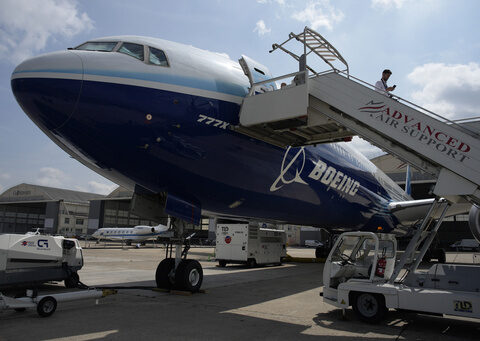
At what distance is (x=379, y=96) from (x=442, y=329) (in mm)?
4222

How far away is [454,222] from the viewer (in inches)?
2147

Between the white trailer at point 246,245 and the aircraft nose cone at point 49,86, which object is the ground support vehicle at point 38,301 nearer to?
the aircraft nose cone at point 49,86

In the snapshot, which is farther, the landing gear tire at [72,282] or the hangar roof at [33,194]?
the hangar roof at [33,194]

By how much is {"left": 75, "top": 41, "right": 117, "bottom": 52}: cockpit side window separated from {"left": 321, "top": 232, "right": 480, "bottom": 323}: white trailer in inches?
235

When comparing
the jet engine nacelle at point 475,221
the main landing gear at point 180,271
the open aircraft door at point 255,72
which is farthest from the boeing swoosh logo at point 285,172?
the jet engine nacelle at point 475,221

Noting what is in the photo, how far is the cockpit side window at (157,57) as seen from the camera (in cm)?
682

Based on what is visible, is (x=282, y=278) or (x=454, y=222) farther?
(x=454, y=222)

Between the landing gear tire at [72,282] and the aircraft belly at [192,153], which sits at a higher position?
the aircraft belly at [192,153]

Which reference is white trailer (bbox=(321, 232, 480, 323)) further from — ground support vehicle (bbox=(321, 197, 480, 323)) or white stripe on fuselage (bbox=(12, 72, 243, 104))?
white stripe on fuselage (bbox=(12, 72, 243, 104))

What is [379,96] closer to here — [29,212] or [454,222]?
[454,222]

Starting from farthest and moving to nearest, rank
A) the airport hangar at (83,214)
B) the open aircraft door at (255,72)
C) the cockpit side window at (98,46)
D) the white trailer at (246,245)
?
the airport hangar at (83,214)
the white trailer at (246,245)
the open aircraft door at (255,72)
the cockpit side window at (98,46)

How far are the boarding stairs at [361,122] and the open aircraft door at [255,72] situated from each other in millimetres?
189

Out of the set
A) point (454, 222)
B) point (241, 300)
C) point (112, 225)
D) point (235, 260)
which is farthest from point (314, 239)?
point (241, 300)

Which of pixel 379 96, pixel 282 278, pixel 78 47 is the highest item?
pixel 78 47
